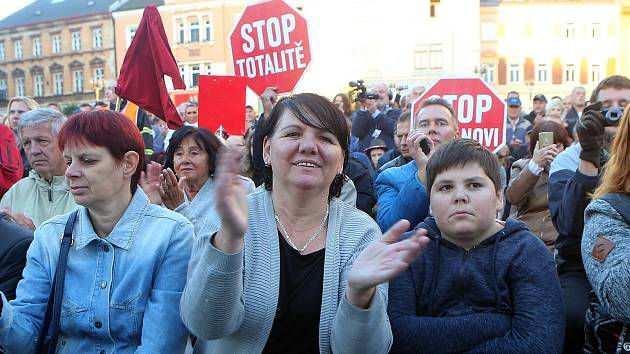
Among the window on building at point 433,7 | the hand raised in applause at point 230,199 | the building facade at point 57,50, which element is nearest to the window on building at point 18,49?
the building facade at point 57,50

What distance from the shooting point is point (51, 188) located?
4688 millimetres

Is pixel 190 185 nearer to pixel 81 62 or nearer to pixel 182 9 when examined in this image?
Answer: pixel 182 9

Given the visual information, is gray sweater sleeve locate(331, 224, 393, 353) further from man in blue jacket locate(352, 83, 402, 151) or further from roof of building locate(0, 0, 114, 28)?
roof of building locate(0, 0, 114, 28)

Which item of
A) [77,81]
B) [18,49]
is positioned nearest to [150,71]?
[77,81]

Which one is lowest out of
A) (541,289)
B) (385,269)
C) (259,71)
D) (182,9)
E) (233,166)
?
(541,289)

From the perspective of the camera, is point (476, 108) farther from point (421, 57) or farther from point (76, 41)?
point (76, 41)

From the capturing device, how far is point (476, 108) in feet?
19.8

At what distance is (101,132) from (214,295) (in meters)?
1.10

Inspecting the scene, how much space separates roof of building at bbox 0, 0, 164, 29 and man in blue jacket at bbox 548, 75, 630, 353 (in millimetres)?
59180

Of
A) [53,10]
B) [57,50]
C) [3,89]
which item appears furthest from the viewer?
[3,89]

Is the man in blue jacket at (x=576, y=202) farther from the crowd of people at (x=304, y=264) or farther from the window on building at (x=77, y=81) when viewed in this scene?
the window on building at (x=77, y=81)

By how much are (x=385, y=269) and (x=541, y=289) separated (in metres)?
0.93

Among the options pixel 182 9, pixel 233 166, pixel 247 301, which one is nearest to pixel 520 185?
pixel 247 301

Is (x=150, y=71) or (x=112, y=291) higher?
(x=150, y=71)
